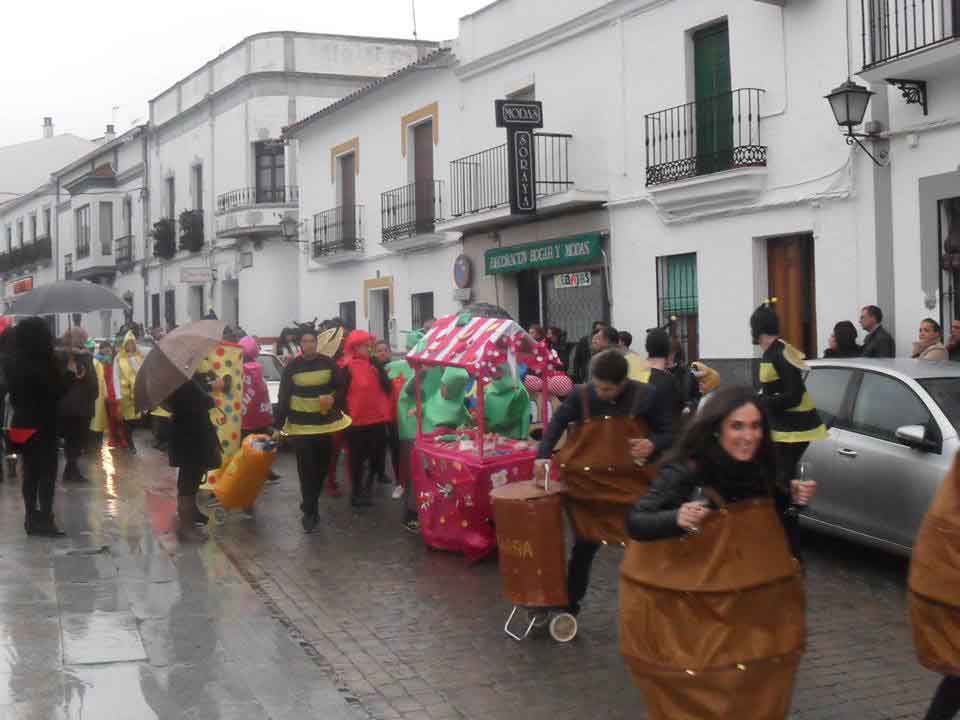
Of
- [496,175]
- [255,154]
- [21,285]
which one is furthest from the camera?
[21,285]

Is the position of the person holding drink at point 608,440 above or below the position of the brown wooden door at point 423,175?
below

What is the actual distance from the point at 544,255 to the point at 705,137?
3.91 meters

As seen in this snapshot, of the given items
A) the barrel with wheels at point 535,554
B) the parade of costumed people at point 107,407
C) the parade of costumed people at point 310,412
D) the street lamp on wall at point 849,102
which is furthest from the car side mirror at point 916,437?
the parade of costumed people at point 107,407

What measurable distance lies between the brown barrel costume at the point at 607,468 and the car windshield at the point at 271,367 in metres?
11.8

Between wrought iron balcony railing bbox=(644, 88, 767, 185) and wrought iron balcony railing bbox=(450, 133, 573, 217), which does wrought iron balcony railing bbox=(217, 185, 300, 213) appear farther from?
wrought iron balcony railing bbox=(644, 88, 767, 185)

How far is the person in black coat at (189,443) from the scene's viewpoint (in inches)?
383

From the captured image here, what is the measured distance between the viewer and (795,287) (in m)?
14.2

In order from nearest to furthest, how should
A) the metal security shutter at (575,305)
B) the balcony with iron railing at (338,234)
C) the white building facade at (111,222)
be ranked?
the metal security shutter at (575,305) → the balcony with iron railing at (338,234) → the white building facade at (111,222)

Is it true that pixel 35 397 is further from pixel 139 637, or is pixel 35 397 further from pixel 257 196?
pixel 257 196

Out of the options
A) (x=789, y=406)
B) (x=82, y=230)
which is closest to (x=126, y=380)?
(x=789, y=406)

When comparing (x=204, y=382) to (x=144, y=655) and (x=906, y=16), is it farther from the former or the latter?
(x=906, y=16)

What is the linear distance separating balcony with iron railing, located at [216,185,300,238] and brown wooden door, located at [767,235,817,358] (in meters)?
17.0

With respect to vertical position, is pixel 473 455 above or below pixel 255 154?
below

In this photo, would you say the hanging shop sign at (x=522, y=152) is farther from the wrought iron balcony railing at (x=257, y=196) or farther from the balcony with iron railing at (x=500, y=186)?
the wrought iron balcony railing at (x=257, y=196)
